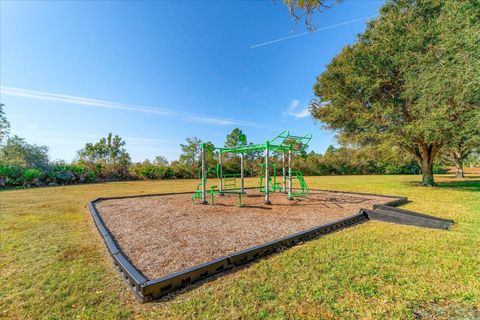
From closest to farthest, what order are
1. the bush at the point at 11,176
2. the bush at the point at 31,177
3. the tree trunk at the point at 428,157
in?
the tree trunk at the point at 428,157 < the bush at the point at 11,176 < the bush at the point at 31,177

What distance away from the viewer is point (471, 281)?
98.1 inches

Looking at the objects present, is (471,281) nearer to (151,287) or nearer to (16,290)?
(151,287)

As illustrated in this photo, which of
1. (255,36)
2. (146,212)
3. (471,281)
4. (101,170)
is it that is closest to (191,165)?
(101,170)

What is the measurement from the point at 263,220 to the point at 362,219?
2.60 metres

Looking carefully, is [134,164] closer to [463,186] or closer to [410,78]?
[410,78]

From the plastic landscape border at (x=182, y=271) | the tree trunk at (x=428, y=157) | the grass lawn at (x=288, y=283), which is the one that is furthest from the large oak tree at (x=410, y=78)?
the plastic landscape border at (x=182, y=271)

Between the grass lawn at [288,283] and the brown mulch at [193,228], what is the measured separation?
500mm

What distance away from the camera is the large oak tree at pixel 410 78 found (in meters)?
6.52

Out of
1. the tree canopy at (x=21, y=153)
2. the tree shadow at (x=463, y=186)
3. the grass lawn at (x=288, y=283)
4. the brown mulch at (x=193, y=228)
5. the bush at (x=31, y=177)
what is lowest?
the grass lawn at (x=288, y=283)

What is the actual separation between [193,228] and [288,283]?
2.78 meters

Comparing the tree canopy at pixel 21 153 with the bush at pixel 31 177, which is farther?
the tree canopy at pixel 21 153

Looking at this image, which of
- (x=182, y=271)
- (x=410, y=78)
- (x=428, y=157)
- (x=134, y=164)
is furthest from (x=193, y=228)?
(x=134, y=164)

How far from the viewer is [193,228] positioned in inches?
186

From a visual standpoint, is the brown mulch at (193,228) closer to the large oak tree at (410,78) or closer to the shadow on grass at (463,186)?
the large oak tree at (410,78)
